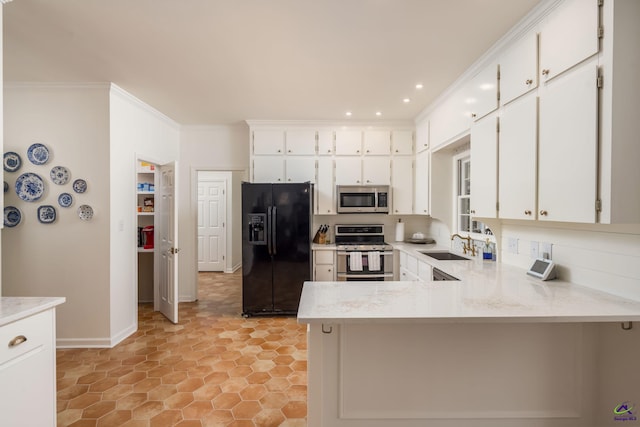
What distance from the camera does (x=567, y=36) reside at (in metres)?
1.67

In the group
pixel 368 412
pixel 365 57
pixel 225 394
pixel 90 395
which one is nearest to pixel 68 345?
pixel 90 395

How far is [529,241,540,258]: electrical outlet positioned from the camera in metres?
2.28

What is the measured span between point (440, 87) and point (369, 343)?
2.68 meters

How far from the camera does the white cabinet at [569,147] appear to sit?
1.51 meters

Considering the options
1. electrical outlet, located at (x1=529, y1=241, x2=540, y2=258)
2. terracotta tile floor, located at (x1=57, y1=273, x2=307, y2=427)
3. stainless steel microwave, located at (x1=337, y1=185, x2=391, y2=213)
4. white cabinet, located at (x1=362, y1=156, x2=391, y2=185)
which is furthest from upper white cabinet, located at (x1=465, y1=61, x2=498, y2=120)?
terracotta tile floor, located at (x1=57, y1=273, x2=307, y2=427)

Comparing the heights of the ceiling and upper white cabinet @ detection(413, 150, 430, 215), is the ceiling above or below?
above

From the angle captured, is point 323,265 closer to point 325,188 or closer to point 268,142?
point 325,188

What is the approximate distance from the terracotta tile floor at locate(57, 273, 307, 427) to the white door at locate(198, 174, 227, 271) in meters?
3.01

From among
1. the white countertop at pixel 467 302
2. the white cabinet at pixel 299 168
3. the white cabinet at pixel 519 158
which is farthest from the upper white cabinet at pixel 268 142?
the white cabinet at pixel 519 158

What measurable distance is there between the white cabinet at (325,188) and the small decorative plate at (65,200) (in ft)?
9.18

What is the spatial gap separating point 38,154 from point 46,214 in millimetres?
595

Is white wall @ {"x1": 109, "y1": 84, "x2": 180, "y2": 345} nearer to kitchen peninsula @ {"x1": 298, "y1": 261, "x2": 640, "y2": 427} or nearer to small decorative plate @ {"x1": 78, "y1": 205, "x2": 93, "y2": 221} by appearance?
small decorative plate @ {"x1": 78, "y1": 205, "x2": 93, "y2": 221}

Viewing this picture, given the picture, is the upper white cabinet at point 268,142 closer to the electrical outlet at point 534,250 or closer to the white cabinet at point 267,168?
the white cabinet at point 267,168

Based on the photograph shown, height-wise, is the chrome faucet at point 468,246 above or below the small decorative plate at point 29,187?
below
